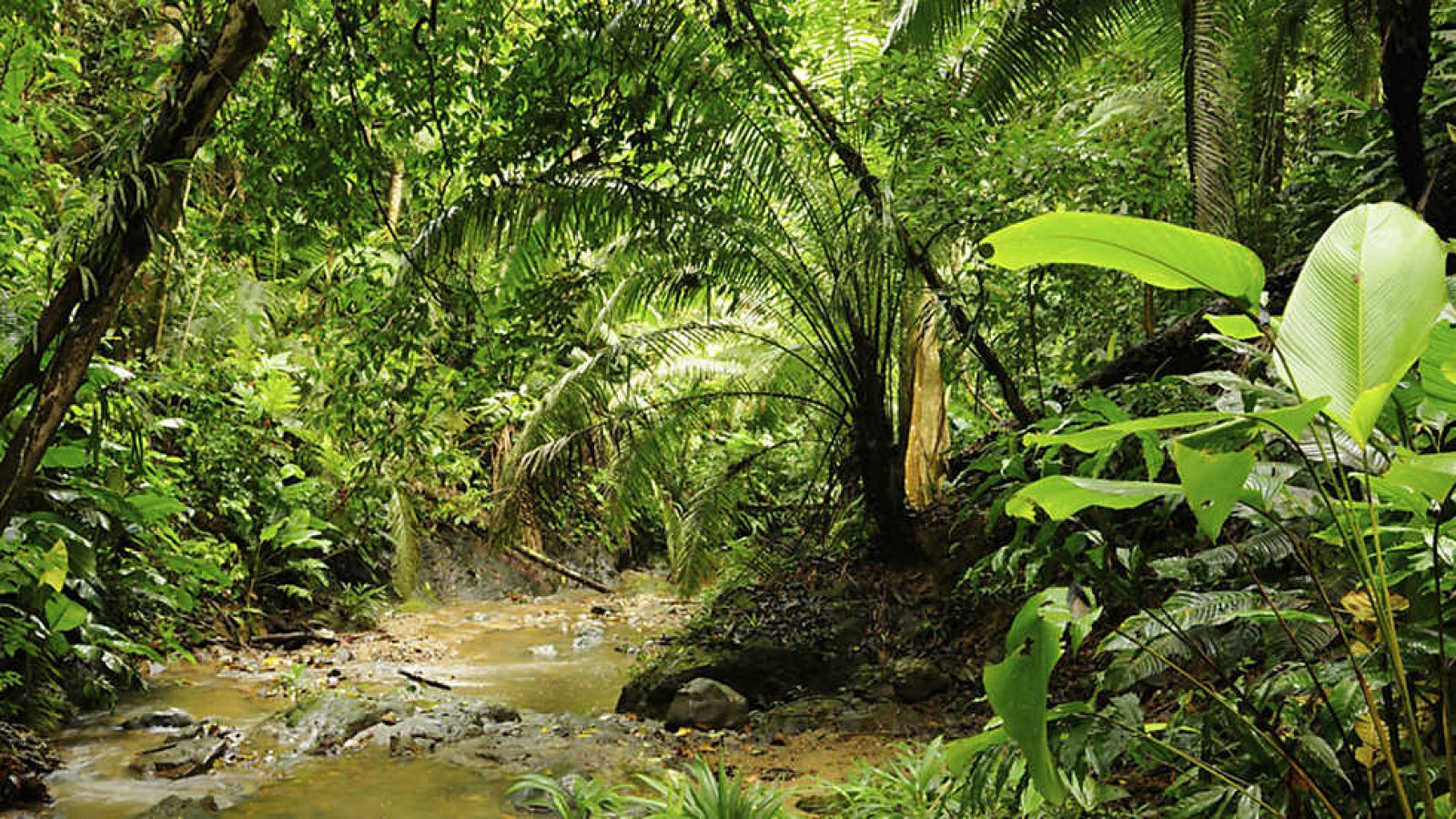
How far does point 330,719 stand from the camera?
17.1 ft

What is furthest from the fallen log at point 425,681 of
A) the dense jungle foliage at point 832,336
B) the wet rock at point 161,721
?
the wet rock at point 161,721

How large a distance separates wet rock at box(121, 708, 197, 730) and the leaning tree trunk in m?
2.95

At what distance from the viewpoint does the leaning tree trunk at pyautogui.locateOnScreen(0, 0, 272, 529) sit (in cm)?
257

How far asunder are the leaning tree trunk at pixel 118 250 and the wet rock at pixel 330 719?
2752 millimetres

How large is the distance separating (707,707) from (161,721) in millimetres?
3070

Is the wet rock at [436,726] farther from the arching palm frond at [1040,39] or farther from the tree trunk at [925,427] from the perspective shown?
the arching palm frond at [1040,39]

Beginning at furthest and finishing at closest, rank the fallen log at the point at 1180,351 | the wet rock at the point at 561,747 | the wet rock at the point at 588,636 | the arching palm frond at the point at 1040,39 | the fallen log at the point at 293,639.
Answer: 1. the wet rock at the point at 588,636
2. the fallen log at the point at 293,639
3. the arching palm frond at the point at 1040,39
4. the wet rock at the point at 561,747
5. the fallen log at the point at 1180,351

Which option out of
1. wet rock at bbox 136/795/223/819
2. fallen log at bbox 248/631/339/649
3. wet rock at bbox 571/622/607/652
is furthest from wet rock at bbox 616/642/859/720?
fallen log at bbox 248/631/339/649

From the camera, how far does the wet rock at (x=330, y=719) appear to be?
498cm

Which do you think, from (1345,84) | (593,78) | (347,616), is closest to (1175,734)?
(593,78)

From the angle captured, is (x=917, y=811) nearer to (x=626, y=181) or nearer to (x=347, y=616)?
(x=626, y=181)

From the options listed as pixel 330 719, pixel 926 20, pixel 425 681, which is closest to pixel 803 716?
pixel 330 719

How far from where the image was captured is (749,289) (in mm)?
6480

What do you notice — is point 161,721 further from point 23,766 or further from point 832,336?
point 832,336
